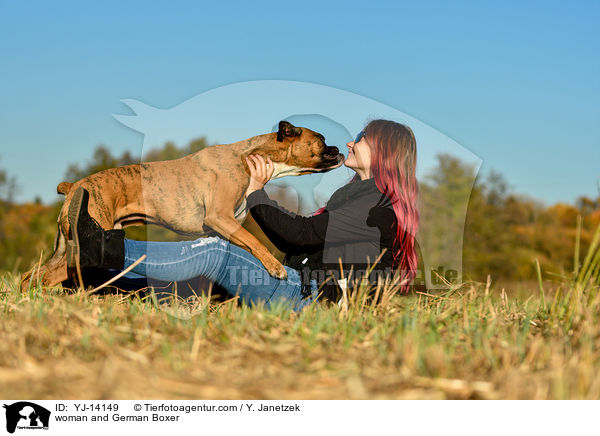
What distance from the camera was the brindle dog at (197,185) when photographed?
4.64 metres

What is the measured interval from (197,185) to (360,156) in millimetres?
1626

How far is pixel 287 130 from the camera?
479 centimetres

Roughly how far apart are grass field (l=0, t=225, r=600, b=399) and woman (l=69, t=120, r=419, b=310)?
0.80 meters

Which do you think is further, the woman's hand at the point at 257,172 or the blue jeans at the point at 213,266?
the woman's hand at the point at 257,172

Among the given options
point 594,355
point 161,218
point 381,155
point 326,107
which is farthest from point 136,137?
point 594,355

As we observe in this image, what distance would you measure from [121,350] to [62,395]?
341 millimetres

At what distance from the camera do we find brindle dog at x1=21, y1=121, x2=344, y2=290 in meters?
4.64

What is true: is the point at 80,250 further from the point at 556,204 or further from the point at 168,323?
the point at 556,204

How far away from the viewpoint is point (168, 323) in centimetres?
318

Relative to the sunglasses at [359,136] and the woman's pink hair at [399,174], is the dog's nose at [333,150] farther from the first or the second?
the woman's pink hair at [399,174]
